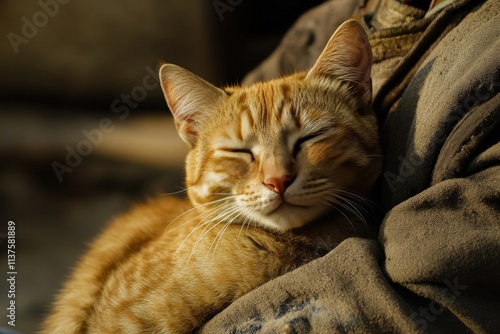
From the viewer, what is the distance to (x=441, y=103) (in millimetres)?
1116

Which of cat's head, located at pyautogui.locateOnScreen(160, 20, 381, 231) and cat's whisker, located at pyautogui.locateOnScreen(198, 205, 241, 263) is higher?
cat's head, located at pyautogui.locateOnScreen(160, 20, 381, 231)

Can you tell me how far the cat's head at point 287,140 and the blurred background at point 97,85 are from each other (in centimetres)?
190

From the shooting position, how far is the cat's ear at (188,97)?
1437 mm

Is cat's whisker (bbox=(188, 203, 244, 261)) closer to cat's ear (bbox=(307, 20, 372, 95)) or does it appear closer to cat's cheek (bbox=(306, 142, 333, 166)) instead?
cat's cheek (bbox=(306, 142, 333, 166))

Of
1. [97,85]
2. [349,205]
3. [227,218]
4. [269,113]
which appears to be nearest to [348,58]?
[269,113]

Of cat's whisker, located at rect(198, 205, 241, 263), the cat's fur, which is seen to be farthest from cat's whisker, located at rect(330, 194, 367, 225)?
cat's whisker, located at rect(198, 205, 241, 263)

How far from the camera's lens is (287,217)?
1.20 meters

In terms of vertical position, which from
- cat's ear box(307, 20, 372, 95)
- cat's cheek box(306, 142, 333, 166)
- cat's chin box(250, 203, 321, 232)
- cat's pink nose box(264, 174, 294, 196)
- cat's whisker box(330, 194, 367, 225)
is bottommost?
cat's whisker box(330, 194, 367, 225)

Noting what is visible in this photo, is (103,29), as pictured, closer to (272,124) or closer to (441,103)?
(272,124)

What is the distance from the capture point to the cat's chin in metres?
1.19

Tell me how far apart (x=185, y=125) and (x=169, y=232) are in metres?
0.28

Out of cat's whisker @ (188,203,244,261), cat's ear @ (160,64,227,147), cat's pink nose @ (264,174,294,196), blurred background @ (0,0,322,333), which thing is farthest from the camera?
blurred background @ (0,0,322,333)

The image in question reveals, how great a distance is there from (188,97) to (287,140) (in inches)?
13.5

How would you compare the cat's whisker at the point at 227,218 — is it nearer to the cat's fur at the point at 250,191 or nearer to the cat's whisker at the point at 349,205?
the cat's fur at the point at 250,191
